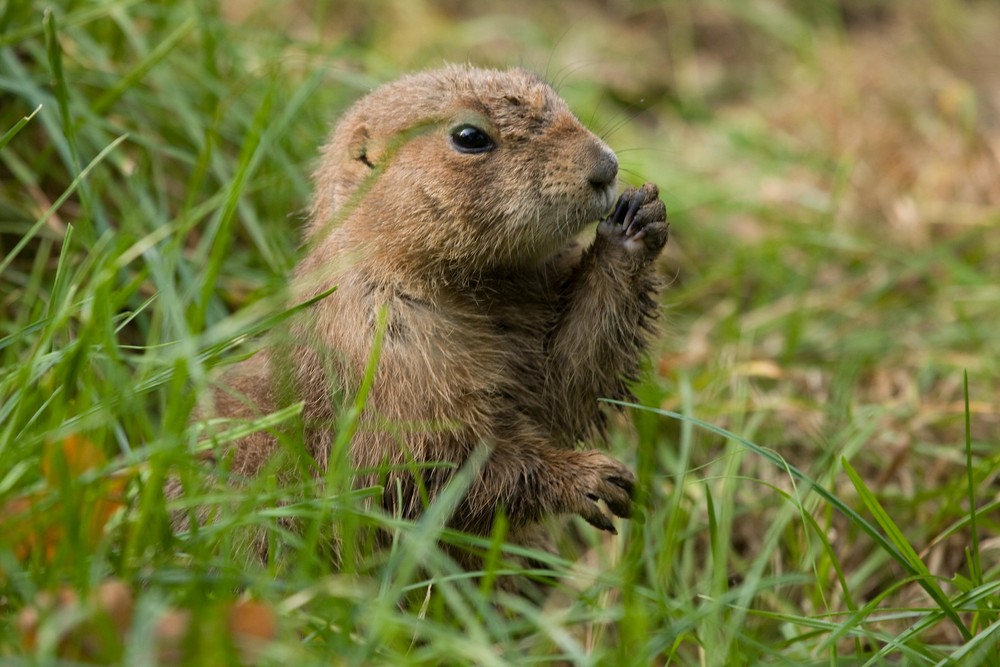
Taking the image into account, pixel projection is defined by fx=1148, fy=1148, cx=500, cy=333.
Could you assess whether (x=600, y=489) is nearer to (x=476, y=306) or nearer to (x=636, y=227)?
(x=476, y=306)

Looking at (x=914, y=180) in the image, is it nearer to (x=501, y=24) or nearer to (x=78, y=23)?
(x=501, y=24)

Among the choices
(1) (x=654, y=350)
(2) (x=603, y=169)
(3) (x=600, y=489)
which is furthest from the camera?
(1) (x=654, y=350)

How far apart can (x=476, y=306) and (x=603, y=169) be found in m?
0.55

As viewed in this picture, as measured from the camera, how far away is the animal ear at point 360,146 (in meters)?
3.61

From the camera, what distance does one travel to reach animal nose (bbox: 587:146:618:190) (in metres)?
3.25

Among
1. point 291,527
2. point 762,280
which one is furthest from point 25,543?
point 762,280

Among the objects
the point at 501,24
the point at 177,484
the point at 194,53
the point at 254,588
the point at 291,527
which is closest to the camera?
the point at 254,588

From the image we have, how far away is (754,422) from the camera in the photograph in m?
4.36

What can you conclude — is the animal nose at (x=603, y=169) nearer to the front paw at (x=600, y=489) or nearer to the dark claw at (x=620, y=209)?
the dark claw at (x=620, y=209)

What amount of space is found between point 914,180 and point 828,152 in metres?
0.53

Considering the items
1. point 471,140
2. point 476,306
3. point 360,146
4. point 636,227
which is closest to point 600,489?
point 476,306

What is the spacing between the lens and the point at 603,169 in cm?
326

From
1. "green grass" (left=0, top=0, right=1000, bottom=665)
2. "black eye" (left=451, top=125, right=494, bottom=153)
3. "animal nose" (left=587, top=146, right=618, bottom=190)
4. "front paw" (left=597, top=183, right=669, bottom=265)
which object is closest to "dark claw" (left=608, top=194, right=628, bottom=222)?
"front paw" (left=597, top=183, right=669, bottom=265)

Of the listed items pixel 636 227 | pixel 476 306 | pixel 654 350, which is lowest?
pixel 654 350
